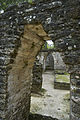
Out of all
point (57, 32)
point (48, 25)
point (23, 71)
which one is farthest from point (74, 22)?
point (23, 71)

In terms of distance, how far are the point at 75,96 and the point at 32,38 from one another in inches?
69.1

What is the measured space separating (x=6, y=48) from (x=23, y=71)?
1002mm

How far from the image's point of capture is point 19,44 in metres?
2.31

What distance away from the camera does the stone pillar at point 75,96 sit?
5.40 feet

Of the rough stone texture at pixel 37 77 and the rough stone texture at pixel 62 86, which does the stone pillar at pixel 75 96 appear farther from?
the rough stone texture at pixel 62 86

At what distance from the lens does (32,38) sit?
2580 mm

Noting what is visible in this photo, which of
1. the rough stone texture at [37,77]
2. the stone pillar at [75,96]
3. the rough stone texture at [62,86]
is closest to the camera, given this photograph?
the stone pillar at [75,96]

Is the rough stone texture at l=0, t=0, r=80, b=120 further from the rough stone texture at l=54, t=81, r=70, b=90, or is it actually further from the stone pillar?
the rough stone texture at l=54, t=81, r=70, b=90

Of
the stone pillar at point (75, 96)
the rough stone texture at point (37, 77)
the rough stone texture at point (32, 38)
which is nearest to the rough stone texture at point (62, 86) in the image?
the rough stone texture at point (37, 77)

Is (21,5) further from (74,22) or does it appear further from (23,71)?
(23,71)

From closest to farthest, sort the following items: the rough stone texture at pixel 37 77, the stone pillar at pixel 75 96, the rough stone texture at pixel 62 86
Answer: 1. the stone pillar at pixel 75 96
2. the rough stone texture at pixel 37 77
3. the rough stone texture at pixel 62 86

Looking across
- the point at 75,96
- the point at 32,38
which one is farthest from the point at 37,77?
the point at 75,96

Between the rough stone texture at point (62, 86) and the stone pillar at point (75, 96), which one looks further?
the rough stone texture at point (62, 86)

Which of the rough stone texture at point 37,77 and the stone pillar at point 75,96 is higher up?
the stone pillar at point 75,96
